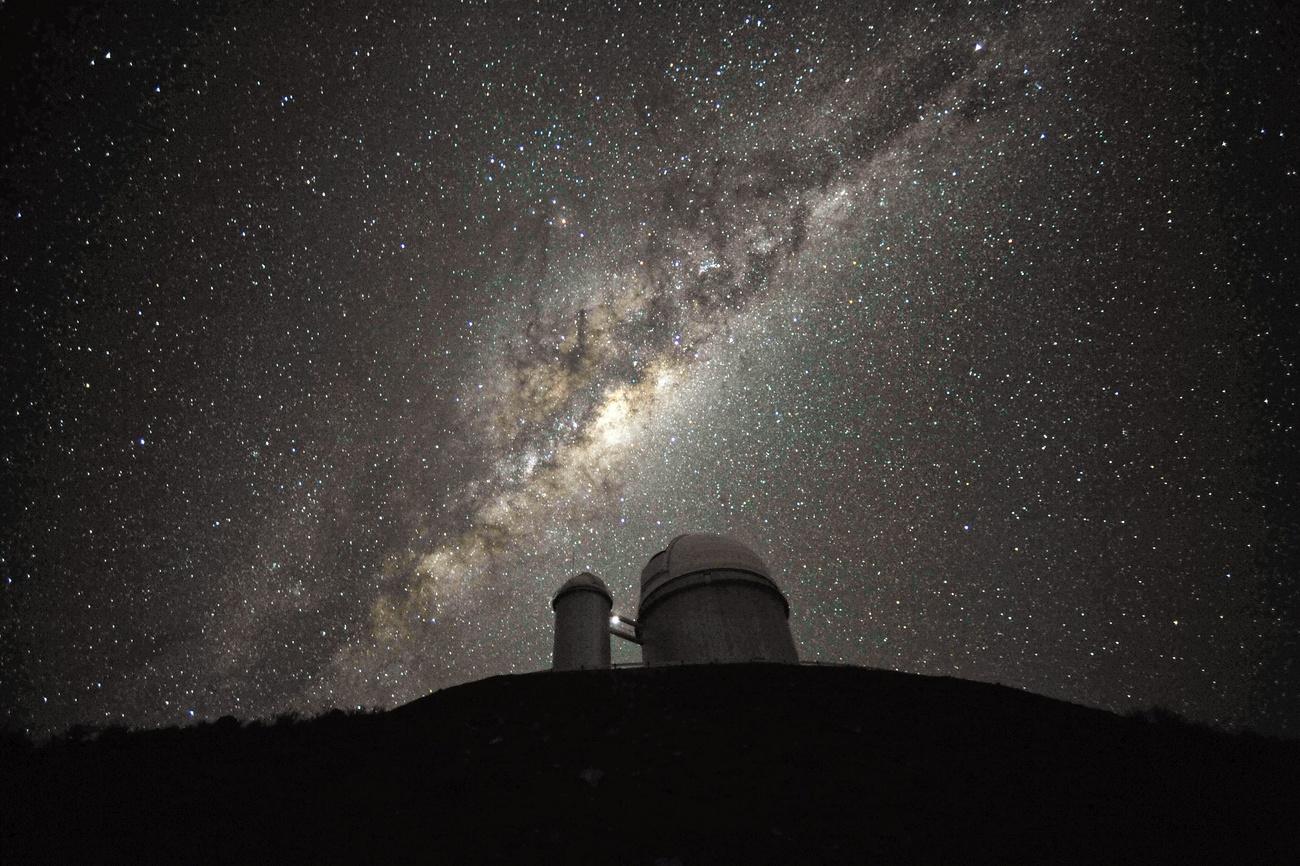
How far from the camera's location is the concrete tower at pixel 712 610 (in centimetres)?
1741

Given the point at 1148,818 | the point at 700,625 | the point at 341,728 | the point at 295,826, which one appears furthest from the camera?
the point at 700,625

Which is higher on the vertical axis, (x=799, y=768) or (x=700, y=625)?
(x=700, y=625)

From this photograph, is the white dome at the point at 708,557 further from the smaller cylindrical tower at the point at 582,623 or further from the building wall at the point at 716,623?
the smaller cylindrical tower at the point at 582,623

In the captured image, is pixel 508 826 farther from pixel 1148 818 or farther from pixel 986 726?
pixel 986 726

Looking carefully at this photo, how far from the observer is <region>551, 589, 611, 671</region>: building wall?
59.5ft

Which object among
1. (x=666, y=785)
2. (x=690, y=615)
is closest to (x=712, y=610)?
(x=690, y=615)

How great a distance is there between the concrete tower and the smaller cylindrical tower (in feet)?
1.73

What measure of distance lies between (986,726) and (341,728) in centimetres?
1274

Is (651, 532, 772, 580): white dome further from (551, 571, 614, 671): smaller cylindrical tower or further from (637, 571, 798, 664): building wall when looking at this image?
(551, 571, 614, 671): smaller cylindrical tower

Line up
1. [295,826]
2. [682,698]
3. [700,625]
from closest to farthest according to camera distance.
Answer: [295,826]
[682,698]
[700,625]

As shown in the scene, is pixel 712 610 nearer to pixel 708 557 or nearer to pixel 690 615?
pixel 690 615

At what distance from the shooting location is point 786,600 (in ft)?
65.6

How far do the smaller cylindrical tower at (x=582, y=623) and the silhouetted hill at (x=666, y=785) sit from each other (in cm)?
413

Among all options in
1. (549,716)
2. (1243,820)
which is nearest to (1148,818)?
(1243,820)
